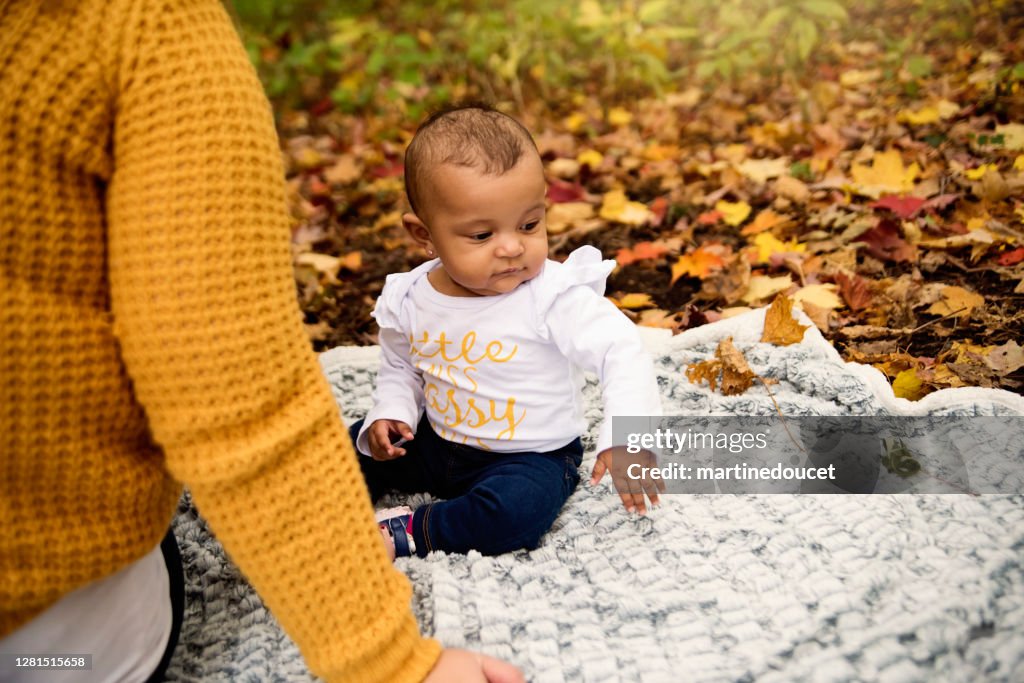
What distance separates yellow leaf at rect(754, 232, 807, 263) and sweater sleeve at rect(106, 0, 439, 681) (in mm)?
1801

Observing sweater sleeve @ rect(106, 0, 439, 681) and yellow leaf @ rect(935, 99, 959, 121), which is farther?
yellow leaf @ rect(935, 99, 959, 121)

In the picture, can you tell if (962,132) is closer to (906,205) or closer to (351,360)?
(906,205)

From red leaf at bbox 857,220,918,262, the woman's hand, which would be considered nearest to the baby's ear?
the woman's hand

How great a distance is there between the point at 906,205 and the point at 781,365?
948mm

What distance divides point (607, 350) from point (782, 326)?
732mm

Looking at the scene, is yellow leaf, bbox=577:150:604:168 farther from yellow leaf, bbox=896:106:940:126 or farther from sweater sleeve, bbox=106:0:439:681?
sweater sleeve, bbox=106:0:439:681

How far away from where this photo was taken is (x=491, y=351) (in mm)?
1542

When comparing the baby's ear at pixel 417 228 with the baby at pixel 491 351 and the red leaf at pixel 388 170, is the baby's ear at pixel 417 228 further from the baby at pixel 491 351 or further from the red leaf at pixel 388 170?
the red leaf at pixel 388 170

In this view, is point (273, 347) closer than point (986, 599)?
Yes

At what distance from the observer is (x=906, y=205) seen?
248 cm

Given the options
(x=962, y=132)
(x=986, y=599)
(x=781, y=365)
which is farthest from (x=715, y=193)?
(x=986, y=599)

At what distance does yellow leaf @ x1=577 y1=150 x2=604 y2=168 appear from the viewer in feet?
11.4

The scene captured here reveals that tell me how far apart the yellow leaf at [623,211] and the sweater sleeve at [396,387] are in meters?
1.38

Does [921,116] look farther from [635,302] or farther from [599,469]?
[599,469]
